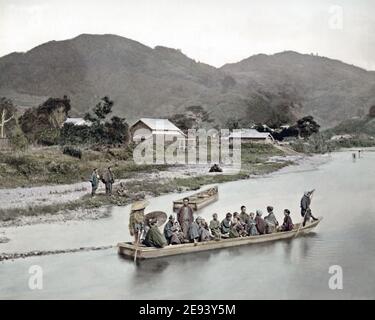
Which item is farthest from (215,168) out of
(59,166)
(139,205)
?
(59,166)

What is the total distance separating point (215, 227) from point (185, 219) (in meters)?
0.37

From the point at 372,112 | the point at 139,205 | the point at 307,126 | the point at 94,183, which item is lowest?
the point at 139,205

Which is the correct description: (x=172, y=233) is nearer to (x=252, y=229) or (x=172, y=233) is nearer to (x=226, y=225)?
(x=226, y=225)

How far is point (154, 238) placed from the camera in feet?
19.6

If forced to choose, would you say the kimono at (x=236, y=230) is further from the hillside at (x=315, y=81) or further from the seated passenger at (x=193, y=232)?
the hillside at (x=315, y=81)

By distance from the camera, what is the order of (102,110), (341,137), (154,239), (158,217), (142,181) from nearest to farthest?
1. (154,239)
2. (158,217)
3. (142,181)
4. (102,110)
5. (341,137)

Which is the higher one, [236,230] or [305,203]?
[305,203]

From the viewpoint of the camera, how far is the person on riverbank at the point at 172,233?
609 cm

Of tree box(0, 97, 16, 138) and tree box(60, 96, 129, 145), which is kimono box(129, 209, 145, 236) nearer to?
tree box(60, 96, 129, 145)

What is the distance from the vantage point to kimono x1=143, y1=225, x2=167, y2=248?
5988 mm

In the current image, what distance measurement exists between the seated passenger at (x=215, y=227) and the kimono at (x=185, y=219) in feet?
0.84

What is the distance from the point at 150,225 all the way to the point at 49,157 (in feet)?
4.69
